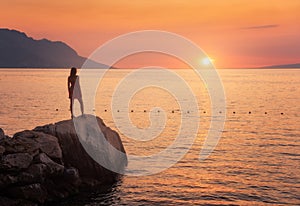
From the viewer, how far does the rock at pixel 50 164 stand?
25.4m

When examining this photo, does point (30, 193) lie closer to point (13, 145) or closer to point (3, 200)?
point (3, 200)

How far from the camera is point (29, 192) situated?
952 inches

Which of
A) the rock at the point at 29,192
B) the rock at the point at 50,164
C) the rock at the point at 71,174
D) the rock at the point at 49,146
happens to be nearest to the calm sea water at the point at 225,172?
the rock at the point at 71,174

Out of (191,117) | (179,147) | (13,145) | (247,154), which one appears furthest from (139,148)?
(191,117)

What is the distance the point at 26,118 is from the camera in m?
66.8

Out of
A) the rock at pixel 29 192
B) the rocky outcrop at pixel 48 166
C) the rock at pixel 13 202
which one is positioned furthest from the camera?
the rocky outcrop at pixel 48 166

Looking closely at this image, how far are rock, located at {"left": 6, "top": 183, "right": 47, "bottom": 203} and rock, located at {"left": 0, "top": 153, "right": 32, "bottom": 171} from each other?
1.38 m

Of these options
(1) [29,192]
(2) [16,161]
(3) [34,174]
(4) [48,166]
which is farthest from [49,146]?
(1) [29,192]

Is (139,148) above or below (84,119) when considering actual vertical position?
below

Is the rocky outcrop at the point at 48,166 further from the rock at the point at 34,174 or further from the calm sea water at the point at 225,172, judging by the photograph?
the calm sea water at the point at 225,172

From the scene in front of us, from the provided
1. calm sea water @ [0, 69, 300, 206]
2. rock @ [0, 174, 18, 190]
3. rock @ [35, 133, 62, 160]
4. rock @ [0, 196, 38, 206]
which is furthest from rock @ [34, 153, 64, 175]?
rock @ [0, 196, 38, 206]

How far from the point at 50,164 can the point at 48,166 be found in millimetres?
258

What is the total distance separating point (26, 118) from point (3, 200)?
150 ft

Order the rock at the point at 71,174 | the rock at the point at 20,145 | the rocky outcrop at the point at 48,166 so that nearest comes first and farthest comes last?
the rocky outcrop at the point at 48,166, the rock at the point at 20,145, the rock at the point at 71,174
